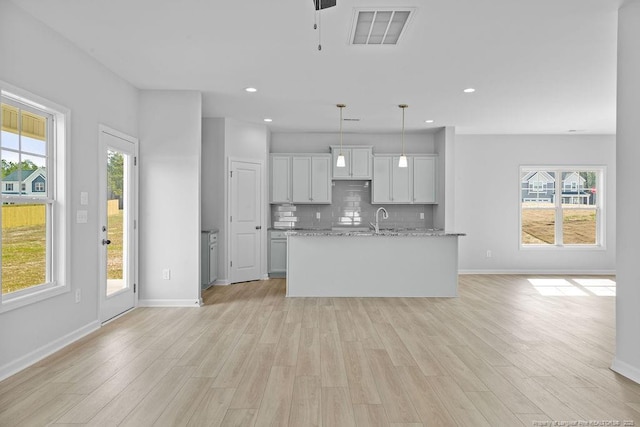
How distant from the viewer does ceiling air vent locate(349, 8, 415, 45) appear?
3.45 metres

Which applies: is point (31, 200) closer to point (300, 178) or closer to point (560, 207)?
point (300, 178)

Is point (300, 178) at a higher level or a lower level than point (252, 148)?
lower

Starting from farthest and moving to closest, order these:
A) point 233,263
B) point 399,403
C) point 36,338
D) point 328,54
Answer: point 233,263, point 328,54, point 36,338, point 399,403

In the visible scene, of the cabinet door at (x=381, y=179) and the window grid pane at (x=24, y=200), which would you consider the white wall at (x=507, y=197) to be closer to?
the cabinet door at (x=381, y=179)

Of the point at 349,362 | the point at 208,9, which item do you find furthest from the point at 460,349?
the point at 208,9

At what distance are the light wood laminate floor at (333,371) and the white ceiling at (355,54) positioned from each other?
2769mm

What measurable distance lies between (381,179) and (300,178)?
155cm

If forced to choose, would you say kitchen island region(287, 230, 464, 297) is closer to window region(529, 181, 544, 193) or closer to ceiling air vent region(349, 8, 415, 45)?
ceiling air vent region(349, 8, 415, 45)

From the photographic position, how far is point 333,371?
3336 millimetres

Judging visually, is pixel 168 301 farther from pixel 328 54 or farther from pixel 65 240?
pixel 328 54

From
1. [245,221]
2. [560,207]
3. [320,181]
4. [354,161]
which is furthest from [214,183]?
[560,207]

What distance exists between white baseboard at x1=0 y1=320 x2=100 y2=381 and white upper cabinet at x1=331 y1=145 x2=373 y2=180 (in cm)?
505

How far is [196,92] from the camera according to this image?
5645 mm

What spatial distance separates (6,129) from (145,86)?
7.57ft
